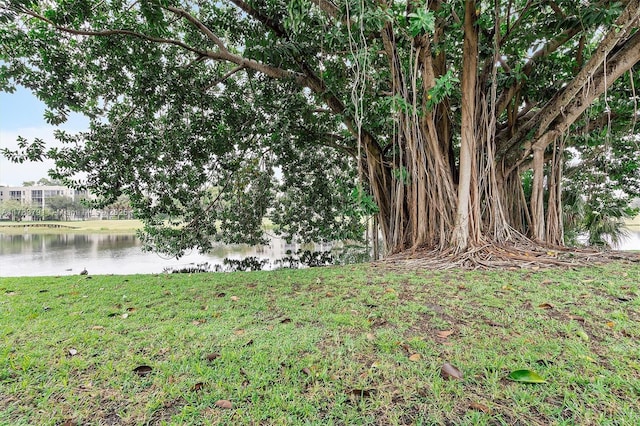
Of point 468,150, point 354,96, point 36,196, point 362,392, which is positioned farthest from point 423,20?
point 36,196

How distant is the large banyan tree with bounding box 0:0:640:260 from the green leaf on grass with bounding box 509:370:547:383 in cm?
166

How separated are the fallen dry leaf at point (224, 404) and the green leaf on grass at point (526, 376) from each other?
86 cm

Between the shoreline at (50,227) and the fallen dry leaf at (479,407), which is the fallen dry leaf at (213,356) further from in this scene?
the shoreline at (50,227)

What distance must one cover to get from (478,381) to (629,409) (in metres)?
0.36

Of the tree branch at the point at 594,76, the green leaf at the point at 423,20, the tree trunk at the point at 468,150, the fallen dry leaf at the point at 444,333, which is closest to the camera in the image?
the fallen dry leaf at the point at 444,333

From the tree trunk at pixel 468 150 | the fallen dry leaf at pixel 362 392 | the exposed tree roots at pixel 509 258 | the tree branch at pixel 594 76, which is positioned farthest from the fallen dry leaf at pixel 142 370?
the tree branch at pixel 594 76

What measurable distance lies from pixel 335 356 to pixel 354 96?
7.09ft

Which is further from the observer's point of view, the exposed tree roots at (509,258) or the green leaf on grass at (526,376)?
the exposed tree roots at (509,258)

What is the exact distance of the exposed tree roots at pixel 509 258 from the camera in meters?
2.52

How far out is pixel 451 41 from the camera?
3.47 meters

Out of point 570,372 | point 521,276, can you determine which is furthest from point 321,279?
point 570,372

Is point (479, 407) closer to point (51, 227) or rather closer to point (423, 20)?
point (423, 20)

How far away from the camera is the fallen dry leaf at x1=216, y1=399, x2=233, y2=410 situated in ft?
2.92

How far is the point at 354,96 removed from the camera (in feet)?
8.70
